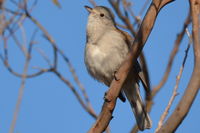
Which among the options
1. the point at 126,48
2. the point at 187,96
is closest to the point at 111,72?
the point at 126,48

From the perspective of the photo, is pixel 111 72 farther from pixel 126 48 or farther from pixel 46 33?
pixel 46 33

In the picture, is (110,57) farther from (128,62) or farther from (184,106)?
(184,106)

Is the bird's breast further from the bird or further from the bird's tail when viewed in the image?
the bird's tail

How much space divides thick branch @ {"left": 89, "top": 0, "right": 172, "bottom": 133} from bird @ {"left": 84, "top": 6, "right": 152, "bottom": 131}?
1266mm

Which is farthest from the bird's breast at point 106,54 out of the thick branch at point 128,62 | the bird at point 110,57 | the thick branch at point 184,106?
the thick branch at point 184,106

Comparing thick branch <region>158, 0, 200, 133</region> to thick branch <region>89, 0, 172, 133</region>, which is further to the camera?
thick branch <region>89, 0, 172, 133</region>

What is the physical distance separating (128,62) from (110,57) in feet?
5.07

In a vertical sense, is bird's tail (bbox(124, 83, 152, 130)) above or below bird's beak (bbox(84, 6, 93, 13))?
below

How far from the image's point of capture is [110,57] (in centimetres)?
384

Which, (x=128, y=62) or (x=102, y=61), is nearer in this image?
(x=128, y=62)

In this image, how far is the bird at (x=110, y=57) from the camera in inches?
151

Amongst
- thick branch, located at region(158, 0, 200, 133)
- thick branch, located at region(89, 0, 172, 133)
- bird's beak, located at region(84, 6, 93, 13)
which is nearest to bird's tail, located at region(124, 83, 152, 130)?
bird's beak, located at region(84, 6, 93, 13)

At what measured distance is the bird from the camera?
3838 millimetres

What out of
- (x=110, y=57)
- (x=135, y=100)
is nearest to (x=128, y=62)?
(x=110, y=57)
